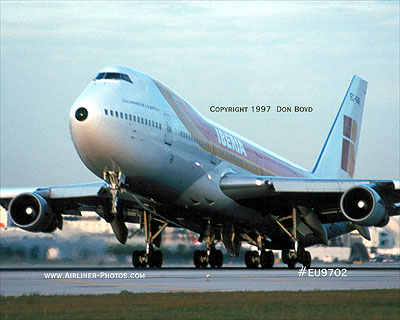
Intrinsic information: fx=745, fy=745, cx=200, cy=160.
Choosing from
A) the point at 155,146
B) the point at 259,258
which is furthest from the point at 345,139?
the point at 155,146

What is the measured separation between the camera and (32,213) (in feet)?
94.8

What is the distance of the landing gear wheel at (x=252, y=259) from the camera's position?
33156 millimetres

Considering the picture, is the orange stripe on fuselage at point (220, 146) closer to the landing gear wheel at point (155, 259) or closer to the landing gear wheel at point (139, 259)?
the landing gear wheel at point (155, 259)

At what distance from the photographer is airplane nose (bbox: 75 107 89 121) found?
22.8 metres

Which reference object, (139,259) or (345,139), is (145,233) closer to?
(139,259)

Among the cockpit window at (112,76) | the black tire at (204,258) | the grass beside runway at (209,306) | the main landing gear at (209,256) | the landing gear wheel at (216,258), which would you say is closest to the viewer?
the grass beside runway at (209,306)

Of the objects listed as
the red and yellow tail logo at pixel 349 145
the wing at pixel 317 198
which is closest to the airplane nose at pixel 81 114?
the wing at pixel 317 198

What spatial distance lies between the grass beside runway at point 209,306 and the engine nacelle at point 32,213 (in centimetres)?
1574

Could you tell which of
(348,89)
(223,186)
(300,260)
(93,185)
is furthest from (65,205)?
(348,89)

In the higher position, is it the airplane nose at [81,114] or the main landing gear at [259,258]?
the airplane nose at [81,114]

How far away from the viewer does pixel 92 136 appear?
22.9 m

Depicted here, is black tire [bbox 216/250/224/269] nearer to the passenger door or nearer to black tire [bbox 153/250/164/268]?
black tire [bbox 153/250/164/268]

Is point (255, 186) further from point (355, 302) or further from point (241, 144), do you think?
point (355, 302)

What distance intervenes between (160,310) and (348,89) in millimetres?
34260
